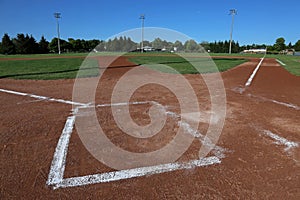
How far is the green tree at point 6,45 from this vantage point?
6125 centimetres

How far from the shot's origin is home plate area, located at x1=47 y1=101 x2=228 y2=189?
2094mm

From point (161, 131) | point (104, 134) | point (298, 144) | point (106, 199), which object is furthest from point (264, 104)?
point (106, 199)

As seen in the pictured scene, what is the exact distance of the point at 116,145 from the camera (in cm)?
275

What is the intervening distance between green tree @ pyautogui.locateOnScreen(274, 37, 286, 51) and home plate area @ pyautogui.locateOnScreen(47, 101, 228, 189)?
115 metres

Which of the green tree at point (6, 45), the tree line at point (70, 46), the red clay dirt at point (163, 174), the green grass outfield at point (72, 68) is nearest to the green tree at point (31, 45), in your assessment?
the tree line at point (70, 46)

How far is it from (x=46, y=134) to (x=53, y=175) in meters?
1.17

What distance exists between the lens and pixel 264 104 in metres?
4.71

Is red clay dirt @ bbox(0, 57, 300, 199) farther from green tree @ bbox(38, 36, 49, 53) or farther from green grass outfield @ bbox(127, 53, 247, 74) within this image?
green tree @ bbox(38, 36, 49, 53)

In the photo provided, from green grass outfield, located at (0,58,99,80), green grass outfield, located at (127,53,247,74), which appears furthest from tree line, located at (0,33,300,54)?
green grass outfield, located at (0,58,99,80)

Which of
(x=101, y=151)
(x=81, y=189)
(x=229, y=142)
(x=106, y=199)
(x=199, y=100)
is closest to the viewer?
(x=106, y=199)

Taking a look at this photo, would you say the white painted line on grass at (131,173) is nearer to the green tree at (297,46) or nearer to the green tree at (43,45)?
the green tree at (43,45)

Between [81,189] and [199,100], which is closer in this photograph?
[81,189]

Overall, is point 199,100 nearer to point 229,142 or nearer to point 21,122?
point 229,142

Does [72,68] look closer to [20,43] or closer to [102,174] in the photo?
[102,174]
